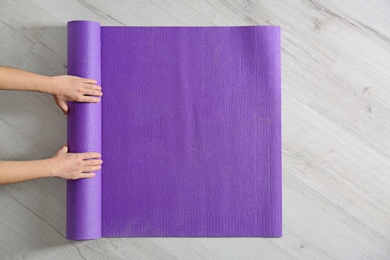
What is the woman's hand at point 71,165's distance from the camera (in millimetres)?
1058

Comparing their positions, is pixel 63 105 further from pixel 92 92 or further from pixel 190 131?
pixel 190 131

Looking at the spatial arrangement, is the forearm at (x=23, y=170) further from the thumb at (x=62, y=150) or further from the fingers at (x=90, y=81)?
the fingers at (x=90, y=81)

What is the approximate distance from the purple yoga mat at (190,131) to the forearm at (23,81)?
0.16 meters

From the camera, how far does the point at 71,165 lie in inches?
41.6

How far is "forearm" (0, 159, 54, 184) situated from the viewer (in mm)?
1035

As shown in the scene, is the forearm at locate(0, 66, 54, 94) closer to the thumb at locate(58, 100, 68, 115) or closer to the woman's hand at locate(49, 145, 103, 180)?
the thumb at locate(58, 100, 68, 115)

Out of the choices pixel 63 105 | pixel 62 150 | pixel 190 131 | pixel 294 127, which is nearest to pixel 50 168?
pixel 62 150

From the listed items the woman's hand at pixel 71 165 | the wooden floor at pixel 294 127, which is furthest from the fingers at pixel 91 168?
the wooden floor at pixel 294 127

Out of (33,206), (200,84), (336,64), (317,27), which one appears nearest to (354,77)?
(336,64)

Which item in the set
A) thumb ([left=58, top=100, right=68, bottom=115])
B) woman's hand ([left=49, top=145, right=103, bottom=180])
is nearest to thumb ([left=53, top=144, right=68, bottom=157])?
woman's hand ([left=49, top=145, right=103, bottom=180])

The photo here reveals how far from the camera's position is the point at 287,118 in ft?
3.88

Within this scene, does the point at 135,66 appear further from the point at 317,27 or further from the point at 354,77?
the point at 354,77

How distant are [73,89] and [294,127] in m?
0.66

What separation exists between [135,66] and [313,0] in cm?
59
